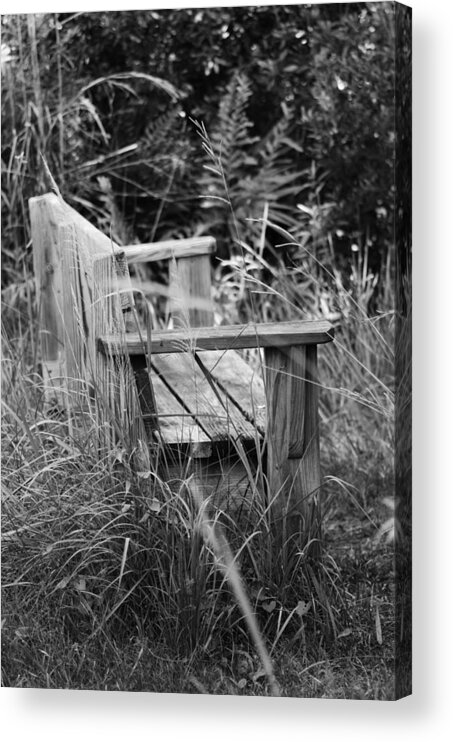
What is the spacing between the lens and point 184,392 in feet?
10.3

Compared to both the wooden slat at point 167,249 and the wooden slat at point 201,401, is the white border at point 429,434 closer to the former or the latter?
the wooden slat at point 201,401

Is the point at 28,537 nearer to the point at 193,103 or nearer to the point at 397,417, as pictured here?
the point at 397,417

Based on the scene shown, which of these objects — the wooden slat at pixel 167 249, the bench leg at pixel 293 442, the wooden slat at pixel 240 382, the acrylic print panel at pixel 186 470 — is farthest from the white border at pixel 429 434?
the wooden slat at pixel 167 249

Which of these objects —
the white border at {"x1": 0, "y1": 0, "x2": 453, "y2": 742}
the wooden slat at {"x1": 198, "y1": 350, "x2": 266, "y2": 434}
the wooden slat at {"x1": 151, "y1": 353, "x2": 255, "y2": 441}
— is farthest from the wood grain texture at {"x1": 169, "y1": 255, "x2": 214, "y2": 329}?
the white border at {"x1": 0, "y1": 0, "x2": 453, "y2": 742}

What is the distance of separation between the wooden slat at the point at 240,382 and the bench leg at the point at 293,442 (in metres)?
0.07

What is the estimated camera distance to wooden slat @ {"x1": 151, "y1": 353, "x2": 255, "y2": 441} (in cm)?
292

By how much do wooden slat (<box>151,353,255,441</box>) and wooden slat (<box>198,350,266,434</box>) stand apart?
0.03m

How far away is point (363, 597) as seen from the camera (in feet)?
9.70

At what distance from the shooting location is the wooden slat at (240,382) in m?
2.99

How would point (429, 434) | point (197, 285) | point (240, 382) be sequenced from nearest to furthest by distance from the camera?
point (429, 434) < point (240, 382) < point (197, 285)

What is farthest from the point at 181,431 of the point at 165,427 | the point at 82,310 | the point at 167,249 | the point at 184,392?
the point at 167,249

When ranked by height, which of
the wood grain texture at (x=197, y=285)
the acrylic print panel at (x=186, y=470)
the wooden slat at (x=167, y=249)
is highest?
the wooden slat at (x=167, y=249)

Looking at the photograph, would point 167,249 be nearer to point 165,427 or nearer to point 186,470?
point 165,427

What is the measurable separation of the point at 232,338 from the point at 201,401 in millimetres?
242
